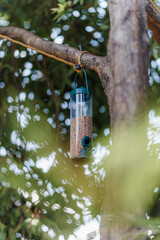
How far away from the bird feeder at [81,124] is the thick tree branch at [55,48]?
145 millimetres

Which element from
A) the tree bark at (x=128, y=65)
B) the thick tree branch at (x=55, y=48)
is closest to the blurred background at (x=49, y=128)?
the thick tree branch at (x=55, y=48)

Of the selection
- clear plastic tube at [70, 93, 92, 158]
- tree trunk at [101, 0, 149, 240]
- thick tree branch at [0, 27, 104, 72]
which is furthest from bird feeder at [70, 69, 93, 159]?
tree trunk at [101, 0, 149, 240]

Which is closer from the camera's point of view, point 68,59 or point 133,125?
point 133,125

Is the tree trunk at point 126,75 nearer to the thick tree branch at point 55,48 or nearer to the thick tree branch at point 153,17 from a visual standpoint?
the thick tree branch at point 55,48

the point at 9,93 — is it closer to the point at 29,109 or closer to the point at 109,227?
the point at 29,109

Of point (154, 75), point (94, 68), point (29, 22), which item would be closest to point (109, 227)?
point (94, 68)

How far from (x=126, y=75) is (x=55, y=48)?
1037 millimetres

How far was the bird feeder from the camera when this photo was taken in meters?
2.15

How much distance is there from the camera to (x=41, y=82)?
2809mm

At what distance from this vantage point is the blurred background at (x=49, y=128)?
262 cm

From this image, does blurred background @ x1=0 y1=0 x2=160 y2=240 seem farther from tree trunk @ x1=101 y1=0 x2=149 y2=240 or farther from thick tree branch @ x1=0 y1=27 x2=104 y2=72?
tree trunk @ x1=101 y1=0 x2=149 y2=240

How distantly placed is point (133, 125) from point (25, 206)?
1680 millimetres

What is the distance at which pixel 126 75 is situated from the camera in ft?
4.30

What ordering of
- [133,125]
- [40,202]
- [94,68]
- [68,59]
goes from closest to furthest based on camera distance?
1. [133,125]
2. [94,68]
3. [68,59]
4. [40,202]
